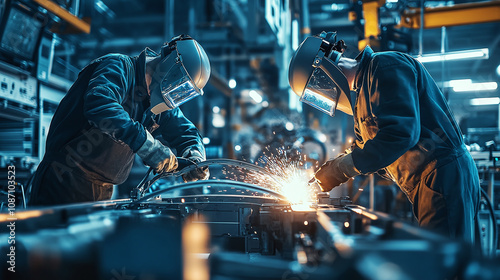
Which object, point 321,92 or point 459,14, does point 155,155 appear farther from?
point 459,14

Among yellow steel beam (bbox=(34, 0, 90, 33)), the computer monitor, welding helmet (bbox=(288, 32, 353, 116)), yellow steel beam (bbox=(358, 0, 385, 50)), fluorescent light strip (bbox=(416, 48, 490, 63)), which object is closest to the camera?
welding helmet (bbox=(288, 32, 353, 116))

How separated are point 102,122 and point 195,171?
2.44ft

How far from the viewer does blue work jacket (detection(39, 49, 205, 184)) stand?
2.11m

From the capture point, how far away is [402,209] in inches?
277

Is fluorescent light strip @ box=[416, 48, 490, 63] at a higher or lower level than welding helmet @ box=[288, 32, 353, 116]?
higher

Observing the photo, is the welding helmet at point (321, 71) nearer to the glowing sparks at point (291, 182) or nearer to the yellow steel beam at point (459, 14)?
the glowing sparks at point (291, 182)

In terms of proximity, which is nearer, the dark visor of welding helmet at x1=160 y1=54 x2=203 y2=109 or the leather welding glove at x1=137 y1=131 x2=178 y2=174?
the leather welding glove at x1=137 y1=131 x2=178 y2=174

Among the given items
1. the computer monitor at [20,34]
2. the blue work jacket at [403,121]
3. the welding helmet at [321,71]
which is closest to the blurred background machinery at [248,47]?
the computer monitor at [20,34]

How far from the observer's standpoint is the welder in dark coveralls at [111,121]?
214cm

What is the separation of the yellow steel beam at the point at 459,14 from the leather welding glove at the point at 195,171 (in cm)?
463

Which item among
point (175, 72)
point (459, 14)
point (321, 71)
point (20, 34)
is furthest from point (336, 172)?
point (459, 14)

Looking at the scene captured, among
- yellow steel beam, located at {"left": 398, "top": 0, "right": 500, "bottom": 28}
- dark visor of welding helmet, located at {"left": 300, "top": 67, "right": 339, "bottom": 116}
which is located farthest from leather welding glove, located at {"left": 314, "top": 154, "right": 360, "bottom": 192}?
yellow steel beam, located at {"left": 398, "top": 0, "right": 500, "bottom": 28}

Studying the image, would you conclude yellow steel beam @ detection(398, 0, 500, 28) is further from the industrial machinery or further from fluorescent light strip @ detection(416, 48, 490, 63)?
the industrial machinery

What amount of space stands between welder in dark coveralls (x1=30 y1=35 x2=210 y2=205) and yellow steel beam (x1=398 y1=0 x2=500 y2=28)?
15.6 feet
